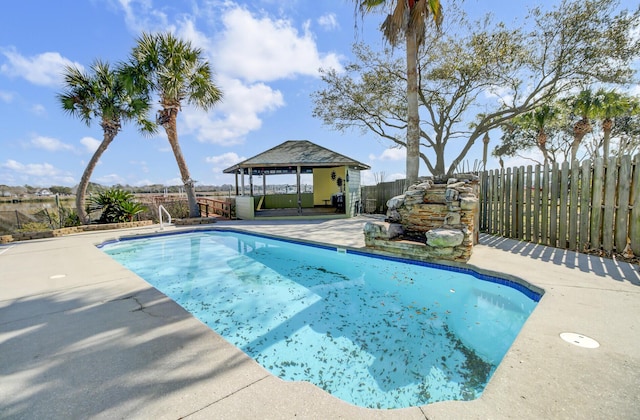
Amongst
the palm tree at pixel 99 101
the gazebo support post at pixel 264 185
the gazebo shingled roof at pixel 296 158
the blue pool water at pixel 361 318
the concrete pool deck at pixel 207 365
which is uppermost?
the palm tree at pixel 99 101

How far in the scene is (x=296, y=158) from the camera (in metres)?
12.9

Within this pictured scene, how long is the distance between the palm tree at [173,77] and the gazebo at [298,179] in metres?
2.65

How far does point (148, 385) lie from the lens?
1.91m

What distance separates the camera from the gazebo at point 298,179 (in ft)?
41.6

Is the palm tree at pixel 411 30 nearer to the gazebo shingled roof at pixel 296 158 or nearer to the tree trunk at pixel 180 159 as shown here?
the gazebo shingled roof at pixel 296 158

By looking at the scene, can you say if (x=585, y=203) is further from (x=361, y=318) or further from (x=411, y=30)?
(x=411, y=30)

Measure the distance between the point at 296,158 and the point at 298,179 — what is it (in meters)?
1.00

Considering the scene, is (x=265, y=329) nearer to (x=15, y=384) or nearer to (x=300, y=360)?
(x=300, y=360)

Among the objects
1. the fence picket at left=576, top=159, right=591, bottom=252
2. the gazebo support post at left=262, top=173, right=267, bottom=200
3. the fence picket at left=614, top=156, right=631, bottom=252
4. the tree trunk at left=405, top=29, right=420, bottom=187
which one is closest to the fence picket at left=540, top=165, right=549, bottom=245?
the fence picket at left=576, top=159, right=591, bottom=252

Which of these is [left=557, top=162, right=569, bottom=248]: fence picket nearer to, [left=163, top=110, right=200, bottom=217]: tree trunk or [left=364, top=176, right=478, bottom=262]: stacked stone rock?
[left=364, top=176, right=478, bottom=262]: stacked stone rock

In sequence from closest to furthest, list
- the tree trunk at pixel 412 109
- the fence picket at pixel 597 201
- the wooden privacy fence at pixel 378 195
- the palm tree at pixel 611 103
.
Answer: the fence picket at pixel 597 201, the tree trunk at pixel 412 109, the palm tree at pixel 611 103, the wooden privacy fence at pixel 378 195

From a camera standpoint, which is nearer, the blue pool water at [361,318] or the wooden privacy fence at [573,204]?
the blue pool water at [361,318]

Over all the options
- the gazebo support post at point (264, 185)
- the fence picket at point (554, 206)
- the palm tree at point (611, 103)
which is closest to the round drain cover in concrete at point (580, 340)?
the fence picket at point (554, 206)

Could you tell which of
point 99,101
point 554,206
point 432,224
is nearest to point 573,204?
point 554,206
